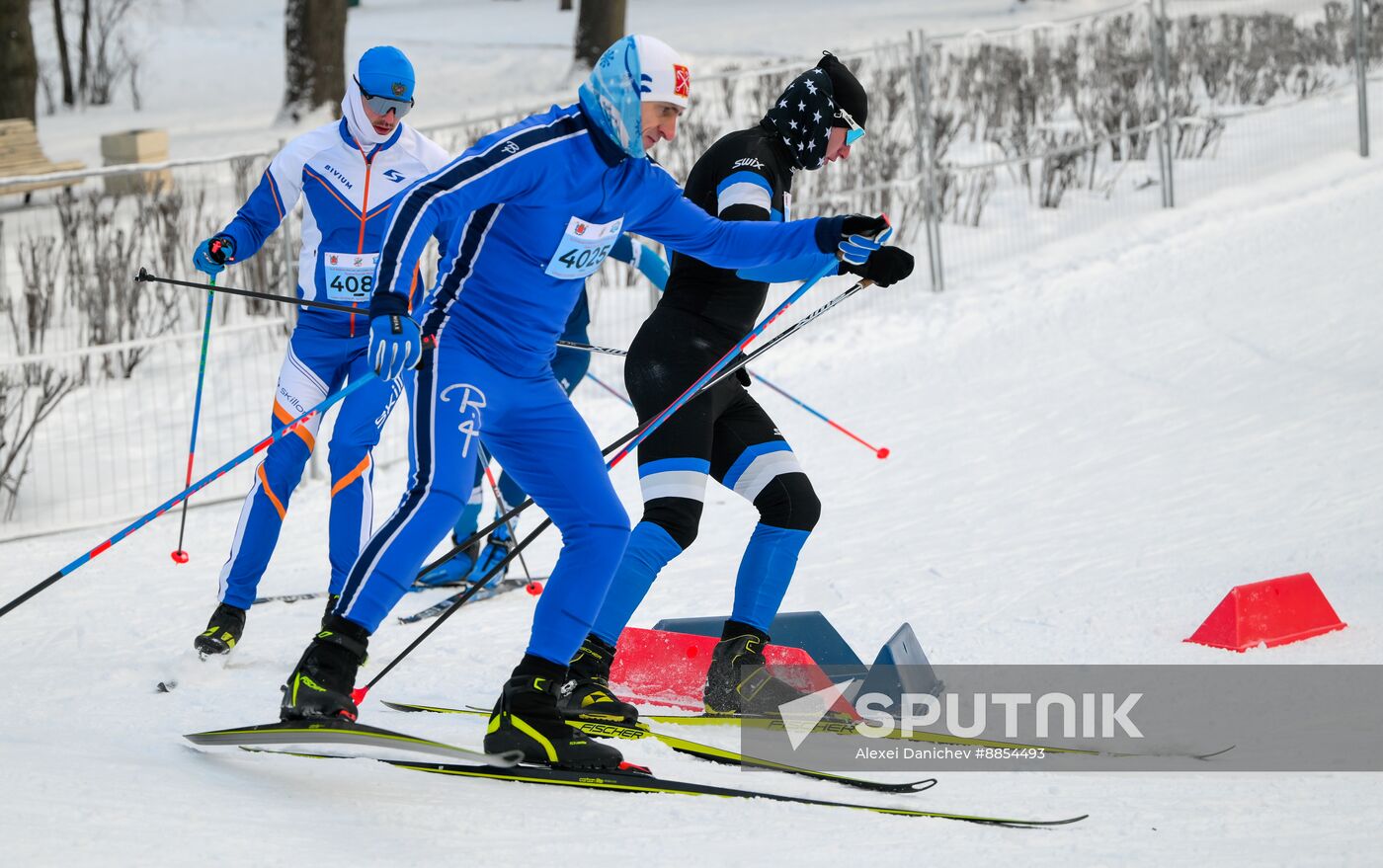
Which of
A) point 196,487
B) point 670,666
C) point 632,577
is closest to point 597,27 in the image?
point 670,666

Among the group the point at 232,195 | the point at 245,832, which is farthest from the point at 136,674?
the point at 232,195

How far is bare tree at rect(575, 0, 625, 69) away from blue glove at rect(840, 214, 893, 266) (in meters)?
13.0

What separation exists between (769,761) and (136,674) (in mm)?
2299

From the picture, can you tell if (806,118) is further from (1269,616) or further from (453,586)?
(453,586)

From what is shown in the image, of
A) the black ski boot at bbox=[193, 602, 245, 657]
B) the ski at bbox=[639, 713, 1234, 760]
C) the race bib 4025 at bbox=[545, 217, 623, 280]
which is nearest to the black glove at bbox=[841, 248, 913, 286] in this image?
the race bib 4025 at bbox=[545, 217, 623, 280]

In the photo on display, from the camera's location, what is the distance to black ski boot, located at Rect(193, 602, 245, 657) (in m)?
4.98

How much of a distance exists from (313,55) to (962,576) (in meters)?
11.8

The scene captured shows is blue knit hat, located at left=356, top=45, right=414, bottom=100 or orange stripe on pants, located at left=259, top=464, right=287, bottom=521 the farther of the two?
orange stripe on pants, located at left=259, top=464, right=287, bottom=521

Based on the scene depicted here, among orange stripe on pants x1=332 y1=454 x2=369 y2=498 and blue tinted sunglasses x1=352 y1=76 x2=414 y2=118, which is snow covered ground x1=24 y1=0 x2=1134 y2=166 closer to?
blue tinted sunglasses x1=352 y1=76 x2=414 y2=118

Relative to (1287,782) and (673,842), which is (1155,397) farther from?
(673,842)

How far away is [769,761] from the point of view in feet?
13.1

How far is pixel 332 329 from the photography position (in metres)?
5.22

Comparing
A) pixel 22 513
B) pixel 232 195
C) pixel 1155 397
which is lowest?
pixel 22 513

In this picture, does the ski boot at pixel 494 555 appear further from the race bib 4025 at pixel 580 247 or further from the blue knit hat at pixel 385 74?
the race bib 4025 at pixel 580 247
